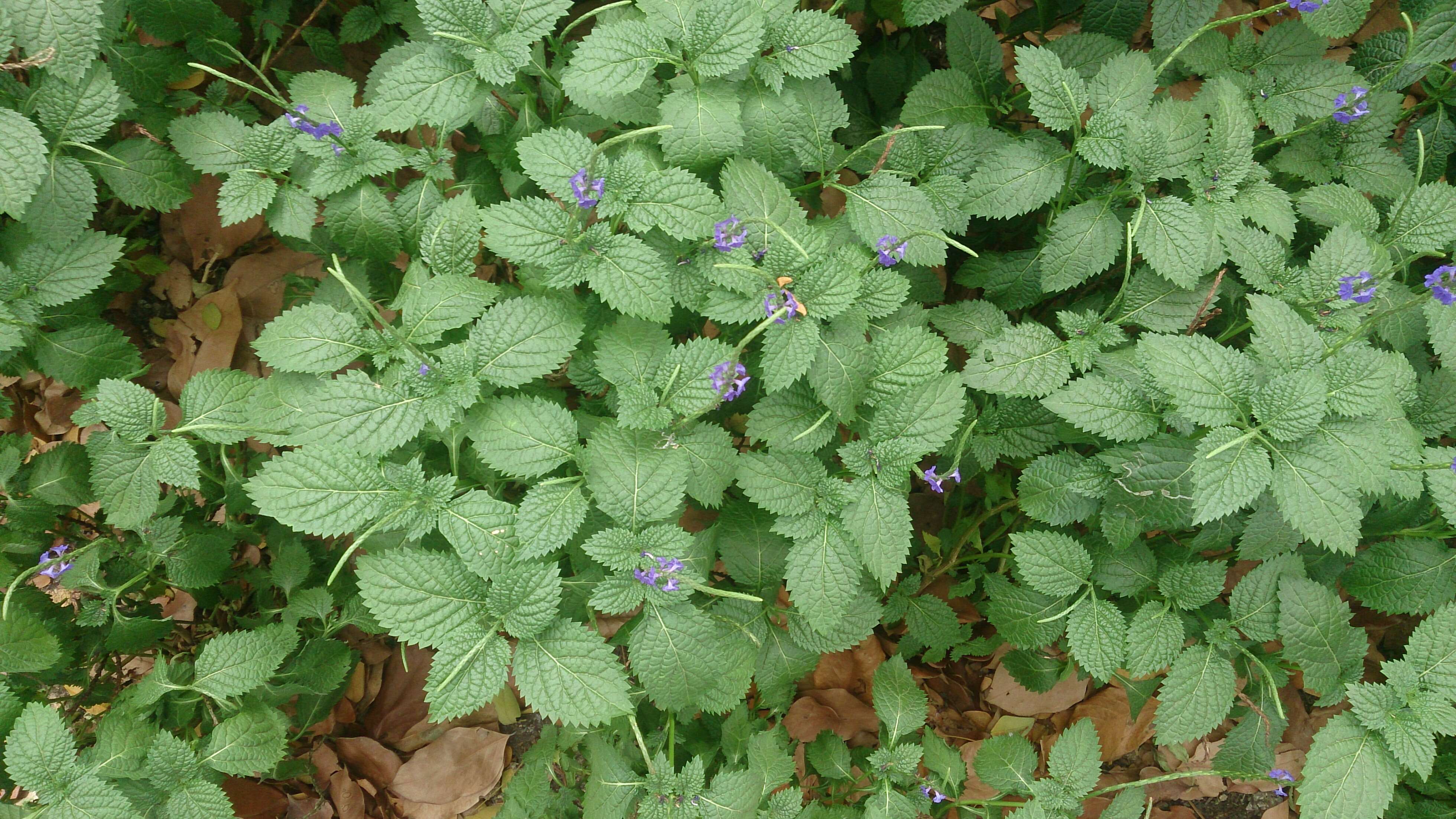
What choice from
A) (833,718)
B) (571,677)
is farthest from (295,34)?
(833,718)

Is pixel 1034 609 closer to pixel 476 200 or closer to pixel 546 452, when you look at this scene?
pixel 546 452

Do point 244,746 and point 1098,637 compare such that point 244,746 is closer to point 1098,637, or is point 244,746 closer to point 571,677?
point 571,677

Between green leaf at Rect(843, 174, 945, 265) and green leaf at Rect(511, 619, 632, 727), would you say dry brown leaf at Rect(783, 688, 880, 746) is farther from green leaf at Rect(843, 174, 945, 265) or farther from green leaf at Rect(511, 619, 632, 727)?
green leaf at Rect(843, 174, 945, 265)

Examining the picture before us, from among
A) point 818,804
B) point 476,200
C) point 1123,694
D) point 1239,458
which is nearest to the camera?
point 1239,458

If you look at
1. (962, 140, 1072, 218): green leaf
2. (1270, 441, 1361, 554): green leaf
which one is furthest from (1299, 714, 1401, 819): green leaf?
(962, 140, 1072, 218): green leaf

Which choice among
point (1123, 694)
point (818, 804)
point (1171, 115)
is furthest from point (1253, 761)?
point (1171, 115)

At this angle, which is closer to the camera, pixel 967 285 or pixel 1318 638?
pixel 1318 638
